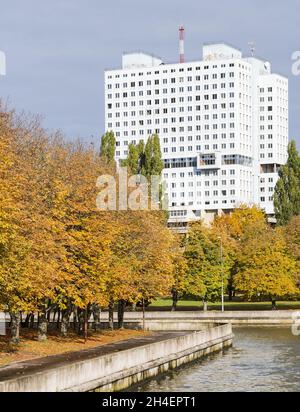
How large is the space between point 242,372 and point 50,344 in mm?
12778

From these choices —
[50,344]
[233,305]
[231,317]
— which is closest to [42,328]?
[50,344]

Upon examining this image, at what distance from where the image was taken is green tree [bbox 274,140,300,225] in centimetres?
15562

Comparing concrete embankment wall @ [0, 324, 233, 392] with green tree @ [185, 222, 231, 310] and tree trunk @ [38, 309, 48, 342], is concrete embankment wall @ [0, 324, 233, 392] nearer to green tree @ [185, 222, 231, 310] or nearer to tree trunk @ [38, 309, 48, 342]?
tree trunk @ [38, 309, 48, 342]

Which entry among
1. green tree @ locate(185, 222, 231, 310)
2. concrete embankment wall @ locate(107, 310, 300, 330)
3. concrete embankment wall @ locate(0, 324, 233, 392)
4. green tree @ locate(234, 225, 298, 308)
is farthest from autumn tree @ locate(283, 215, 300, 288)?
concrete embankment wall @ locate(0, 324, 233, 392)

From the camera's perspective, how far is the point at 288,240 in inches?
5027

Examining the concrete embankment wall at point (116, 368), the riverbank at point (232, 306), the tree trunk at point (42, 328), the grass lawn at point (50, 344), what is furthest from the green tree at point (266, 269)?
the tree trunk at point (42, 328)

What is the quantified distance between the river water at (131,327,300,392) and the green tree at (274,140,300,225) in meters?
74.8

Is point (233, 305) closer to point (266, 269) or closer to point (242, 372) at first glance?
point (266, 269)

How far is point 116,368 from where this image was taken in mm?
48125

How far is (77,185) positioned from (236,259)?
64.2 m

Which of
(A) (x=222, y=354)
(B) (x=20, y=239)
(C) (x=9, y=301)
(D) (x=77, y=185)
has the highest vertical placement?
(D) (x=77, y=185)

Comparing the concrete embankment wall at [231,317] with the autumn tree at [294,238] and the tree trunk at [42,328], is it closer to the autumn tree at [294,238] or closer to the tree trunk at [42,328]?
the autumn tree at [294,238]

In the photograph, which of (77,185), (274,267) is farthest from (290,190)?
(77,185)
